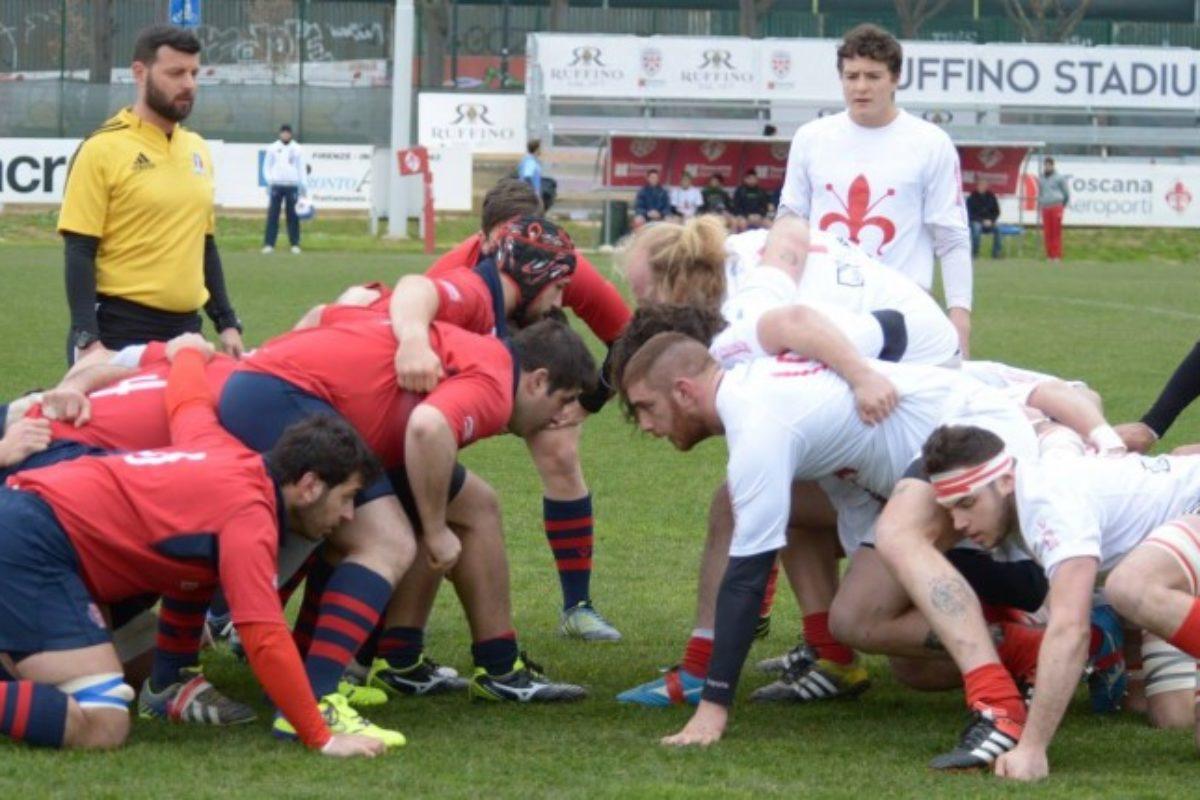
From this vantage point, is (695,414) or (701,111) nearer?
(695,414)

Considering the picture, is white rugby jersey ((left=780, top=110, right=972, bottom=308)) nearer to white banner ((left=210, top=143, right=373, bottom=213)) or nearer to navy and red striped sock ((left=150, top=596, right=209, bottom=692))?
navy and red striped sock ((left=150, top=596, right=209, bottom=692))

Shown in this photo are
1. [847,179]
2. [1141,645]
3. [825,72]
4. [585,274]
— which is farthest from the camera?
[825,72]

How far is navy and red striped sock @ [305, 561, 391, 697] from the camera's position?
5441 millimetres

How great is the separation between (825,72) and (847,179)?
31.3m

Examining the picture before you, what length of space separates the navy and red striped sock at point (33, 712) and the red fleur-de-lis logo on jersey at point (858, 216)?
359 centimetres

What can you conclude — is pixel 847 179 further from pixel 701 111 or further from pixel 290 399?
pixel 701 111

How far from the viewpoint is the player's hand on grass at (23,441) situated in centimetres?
563

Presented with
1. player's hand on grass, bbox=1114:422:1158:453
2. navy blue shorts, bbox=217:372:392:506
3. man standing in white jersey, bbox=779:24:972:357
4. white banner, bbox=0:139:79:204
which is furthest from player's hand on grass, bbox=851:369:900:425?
white banner, bbox=0:139:79:204

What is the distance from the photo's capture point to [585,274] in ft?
23.1

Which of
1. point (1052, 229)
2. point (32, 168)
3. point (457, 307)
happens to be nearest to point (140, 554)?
point (457, 307)

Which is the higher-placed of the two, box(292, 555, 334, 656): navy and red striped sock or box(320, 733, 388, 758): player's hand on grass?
box(292, 555, 334, 656): navy and red striped sock

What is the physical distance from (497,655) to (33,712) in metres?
1.50

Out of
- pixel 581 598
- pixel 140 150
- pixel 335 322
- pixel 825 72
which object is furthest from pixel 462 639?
pixel 825 72

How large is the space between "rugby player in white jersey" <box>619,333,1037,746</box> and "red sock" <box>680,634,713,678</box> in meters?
0.46
